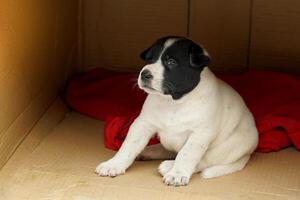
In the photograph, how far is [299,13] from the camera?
285 cm

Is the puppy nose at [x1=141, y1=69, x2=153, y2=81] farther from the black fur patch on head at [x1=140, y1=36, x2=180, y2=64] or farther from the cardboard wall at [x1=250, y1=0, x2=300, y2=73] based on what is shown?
the cardboard wall at [x1=250, y1=0, x2=300, y2=73]

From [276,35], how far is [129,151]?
1.03m

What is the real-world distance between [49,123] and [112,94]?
352 mm

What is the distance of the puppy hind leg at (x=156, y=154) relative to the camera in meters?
2.31

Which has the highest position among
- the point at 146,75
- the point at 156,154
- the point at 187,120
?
the point at 146,75

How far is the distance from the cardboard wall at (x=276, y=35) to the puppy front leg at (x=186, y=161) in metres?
0.93

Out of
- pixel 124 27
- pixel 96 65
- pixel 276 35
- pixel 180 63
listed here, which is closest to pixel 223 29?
pixel 276 35

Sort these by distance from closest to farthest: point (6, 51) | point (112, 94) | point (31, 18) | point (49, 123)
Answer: point (6, 51) → point (31, 18) → point (49, 123) → point (112, 94)

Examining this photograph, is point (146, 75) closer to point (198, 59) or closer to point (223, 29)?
point (198, 59)

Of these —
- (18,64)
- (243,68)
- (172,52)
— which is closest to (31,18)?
Result: (18,64)

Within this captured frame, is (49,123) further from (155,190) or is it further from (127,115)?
(155,190)

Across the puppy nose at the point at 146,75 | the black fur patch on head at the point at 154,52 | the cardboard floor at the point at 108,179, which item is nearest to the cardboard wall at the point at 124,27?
the cardboard floor at the point at 108,179

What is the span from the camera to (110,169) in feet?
7.07

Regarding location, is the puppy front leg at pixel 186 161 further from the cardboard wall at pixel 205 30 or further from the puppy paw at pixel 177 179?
the cardboard wall at pixel 205 30
